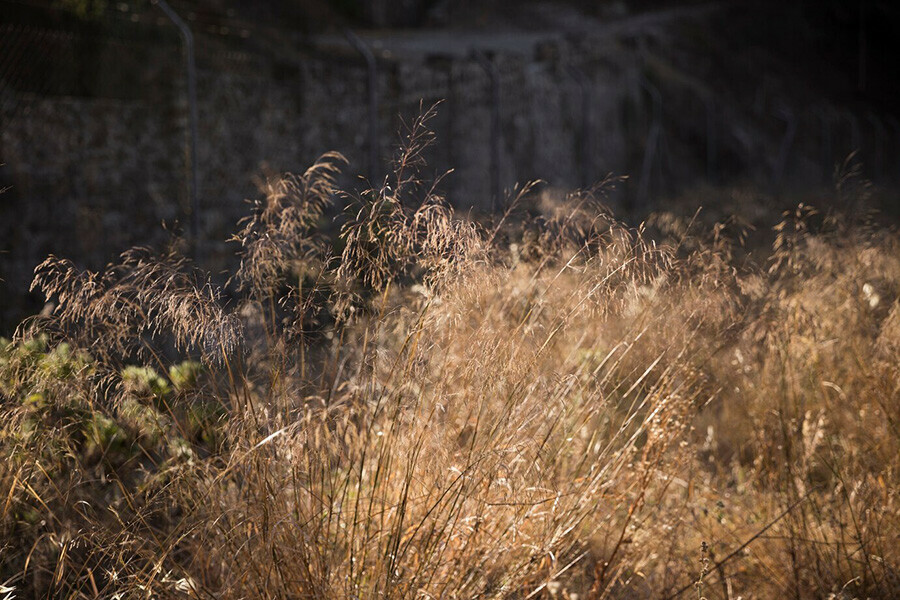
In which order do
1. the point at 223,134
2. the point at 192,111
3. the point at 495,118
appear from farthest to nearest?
the point at 223,134 → the point at 495,118 → the point at 192,111

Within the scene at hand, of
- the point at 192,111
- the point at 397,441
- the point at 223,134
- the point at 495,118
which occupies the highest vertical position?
the point at 192,111

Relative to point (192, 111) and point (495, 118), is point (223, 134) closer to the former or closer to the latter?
point (495, 118)

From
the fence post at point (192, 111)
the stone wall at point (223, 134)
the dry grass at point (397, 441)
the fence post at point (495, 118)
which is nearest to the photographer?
the dry grass at point (397, 441)

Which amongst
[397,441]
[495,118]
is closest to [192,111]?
[495,118]

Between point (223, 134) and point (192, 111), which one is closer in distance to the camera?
point (192, 111)

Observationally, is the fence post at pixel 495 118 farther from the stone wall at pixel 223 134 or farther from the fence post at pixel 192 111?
the fence post at pixel 192 111

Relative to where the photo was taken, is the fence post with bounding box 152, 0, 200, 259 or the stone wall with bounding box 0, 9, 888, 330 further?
the stone wall with bounding box 0, 9, 888, 330

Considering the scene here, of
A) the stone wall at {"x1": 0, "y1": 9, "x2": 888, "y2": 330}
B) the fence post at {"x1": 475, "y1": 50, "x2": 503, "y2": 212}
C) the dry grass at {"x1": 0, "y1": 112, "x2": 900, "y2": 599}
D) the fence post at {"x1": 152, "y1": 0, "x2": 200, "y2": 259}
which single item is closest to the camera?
the dry grass at {"x1": 0, "y1": 112, "x2": 900, "y2": 599}

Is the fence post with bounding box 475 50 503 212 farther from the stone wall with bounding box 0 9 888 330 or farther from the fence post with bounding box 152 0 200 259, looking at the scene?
the fence post with bounding box 152 0 200 259

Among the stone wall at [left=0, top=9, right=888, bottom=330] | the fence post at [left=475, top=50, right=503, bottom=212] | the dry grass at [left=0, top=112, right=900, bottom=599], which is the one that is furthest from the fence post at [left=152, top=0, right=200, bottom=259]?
the fence post at [left=475, top=50, right=503, bottom=212]

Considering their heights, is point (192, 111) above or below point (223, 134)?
above

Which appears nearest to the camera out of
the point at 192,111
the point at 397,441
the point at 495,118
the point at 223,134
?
the point at 397,441

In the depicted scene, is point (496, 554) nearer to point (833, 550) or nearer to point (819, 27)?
point (833, 550)

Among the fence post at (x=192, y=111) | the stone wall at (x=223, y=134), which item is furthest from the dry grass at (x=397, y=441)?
the fence post at (x=192, y=111)
